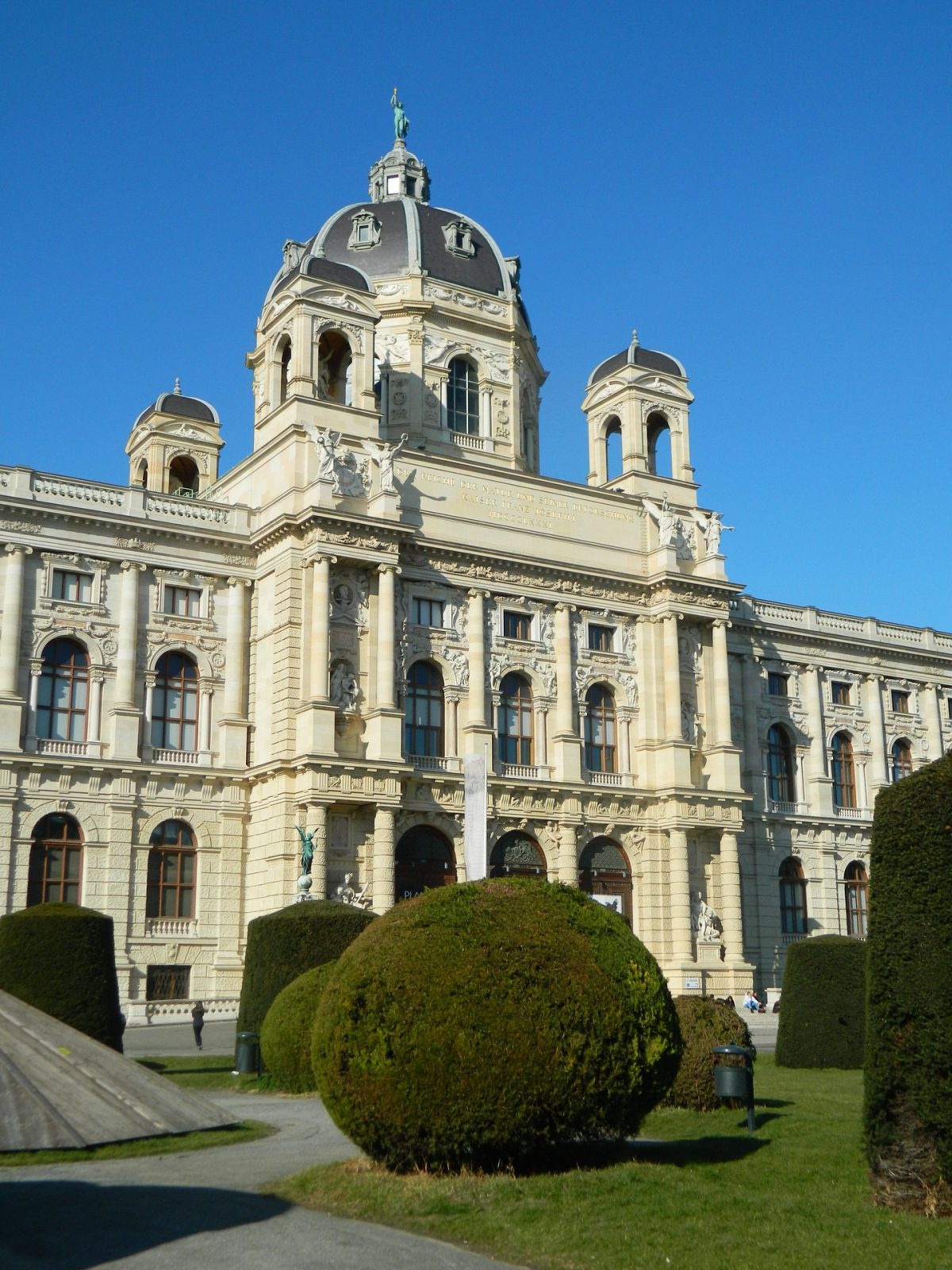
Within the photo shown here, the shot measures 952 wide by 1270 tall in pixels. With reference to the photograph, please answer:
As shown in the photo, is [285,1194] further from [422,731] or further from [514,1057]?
[422,731]

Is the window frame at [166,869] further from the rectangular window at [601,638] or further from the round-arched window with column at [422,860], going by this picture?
the rectangular window at [601,638]

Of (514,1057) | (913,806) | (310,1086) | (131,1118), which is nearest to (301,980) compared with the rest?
(310,1086)

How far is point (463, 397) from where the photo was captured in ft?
189

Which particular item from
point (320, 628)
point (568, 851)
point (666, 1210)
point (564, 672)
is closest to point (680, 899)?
point (568, 851)

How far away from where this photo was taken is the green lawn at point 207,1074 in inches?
996

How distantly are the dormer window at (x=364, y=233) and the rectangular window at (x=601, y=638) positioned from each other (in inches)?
765

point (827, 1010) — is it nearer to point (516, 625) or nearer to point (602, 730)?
point (602, 730)

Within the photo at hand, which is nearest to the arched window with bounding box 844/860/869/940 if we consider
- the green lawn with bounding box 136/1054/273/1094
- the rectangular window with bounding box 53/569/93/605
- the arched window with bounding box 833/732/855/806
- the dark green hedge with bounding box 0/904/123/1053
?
the arched window with bounding box 833/732/855/806

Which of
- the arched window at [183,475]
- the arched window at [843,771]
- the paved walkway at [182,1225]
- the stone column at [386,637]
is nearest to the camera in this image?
the paved walkway at [182,1225]

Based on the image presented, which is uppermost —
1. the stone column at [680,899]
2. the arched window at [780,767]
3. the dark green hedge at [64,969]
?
the arched window at [780,767]

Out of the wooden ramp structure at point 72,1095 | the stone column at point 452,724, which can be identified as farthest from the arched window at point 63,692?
the wooden ramp structure at point 72,1095

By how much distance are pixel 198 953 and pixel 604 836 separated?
14870 mm

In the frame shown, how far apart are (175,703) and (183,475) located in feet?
49.4

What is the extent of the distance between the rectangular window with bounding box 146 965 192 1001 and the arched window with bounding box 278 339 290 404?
19909mm
